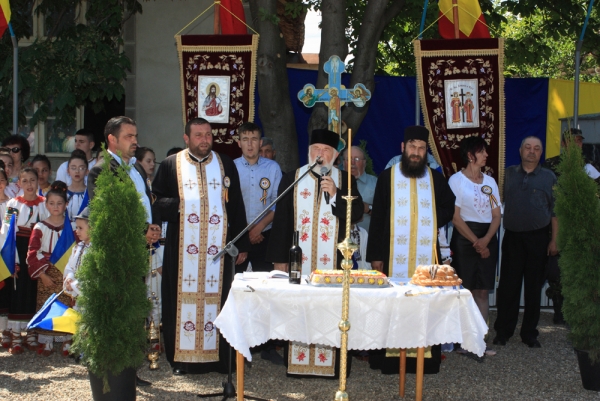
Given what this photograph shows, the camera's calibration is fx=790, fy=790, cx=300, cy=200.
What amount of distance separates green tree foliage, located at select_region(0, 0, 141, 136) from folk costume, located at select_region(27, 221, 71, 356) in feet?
10.5

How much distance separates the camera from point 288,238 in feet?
21.2

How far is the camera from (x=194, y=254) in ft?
21.5

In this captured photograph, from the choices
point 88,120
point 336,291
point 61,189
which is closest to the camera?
point 336,291

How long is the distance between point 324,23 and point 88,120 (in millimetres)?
4800

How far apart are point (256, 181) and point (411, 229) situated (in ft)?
5.14

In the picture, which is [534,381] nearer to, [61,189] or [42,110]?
[61,189]

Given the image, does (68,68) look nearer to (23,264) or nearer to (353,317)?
(23,264)

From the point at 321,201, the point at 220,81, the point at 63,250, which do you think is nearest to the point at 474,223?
Result: the point at 321,201

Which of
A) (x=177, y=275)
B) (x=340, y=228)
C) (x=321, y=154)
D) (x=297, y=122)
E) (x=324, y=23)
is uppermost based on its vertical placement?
(x=324, y=23)

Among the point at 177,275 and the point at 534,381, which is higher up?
the point at 177,275

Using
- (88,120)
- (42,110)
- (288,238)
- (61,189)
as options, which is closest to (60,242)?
(61,189)

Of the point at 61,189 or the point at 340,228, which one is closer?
the point at 340,228

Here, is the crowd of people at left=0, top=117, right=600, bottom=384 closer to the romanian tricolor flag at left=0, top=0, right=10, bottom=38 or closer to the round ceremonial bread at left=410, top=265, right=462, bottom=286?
the round ceremonial bread at left=410, top=265, right=462, bottom=286

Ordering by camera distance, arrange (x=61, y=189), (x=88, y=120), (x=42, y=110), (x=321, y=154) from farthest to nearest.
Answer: (x=88, y=120), (x=42, y=110), (x=61, y=189), (x=321, y=154)
